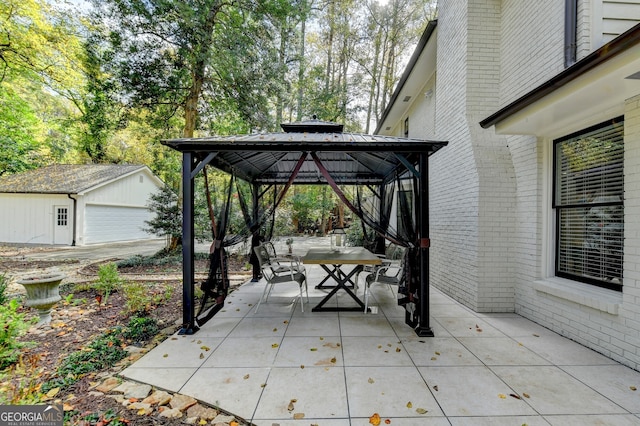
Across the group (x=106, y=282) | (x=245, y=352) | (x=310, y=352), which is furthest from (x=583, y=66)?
(x=106, y=282)

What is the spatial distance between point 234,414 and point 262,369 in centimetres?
61

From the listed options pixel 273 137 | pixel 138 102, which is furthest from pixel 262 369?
pixel 138 102

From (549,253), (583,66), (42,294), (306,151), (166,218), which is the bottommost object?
(42,294)

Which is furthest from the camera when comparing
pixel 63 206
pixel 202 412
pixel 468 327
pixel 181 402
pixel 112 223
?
pixel 112 223

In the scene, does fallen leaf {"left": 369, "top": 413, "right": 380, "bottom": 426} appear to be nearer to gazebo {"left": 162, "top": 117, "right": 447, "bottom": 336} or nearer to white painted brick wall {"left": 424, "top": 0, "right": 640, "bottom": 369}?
gazebo {"left": 162, "top": 117, "right": 447, "bottom": 336}

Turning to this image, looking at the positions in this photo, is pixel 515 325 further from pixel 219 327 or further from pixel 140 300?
pixel 140 300

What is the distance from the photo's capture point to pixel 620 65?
198 cm

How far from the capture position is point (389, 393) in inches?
87.9

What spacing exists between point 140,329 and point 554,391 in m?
4.25

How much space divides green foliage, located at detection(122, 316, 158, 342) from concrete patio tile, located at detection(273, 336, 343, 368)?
1676 mm

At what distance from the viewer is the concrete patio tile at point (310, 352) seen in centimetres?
270

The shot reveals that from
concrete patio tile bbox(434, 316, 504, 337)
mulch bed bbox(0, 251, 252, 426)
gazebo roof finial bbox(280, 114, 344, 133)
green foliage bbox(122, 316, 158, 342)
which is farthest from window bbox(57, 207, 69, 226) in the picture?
concrete patio tile bbox(434, 316, 504, 337)

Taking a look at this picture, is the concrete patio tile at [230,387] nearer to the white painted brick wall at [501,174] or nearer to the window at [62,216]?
the white painted brick wall at [501,174]

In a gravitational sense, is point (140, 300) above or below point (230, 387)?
above
